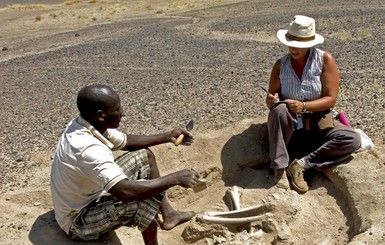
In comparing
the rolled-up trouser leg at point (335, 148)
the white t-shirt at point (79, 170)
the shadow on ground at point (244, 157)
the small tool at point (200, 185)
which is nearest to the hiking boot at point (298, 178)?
the rolled-up trouser leg at point (335, 148)

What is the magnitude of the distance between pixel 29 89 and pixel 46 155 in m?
4.44

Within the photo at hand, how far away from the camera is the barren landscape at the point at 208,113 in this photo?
4574mm

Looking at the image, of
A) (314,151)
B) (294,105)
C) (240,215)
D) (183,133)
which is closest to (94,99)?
(183,133)

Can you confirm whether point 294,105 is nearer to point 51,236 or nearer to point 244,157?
point 244,157

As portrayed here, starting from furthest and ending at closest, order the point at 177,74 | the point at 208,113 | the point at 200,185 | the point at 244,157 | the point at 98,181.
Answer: the point at 177,74
the point at 208,113
the point at 244,157
the point at 200,185
the point at 98,181

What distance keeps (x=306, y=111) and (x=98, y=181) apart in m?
2.20

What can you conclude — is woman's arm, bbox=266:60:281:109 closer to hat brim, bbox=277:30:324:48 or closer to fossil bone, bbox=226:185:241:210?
hat brim, bbox=277:30:324:48

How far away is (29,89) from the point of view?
10.5 meters

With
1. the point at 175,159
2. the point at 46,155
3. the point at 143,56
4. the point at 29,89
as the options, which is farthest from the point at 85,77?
the point at 175,159

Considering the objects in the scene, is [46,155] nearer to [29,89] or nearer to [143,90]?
[143,90]

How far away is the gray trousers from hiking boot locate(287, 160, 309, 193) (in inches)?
2.6

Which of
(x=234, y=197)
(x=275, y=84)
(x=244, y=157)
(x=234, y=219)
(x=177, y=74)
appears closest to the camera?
(x=234, y=219)

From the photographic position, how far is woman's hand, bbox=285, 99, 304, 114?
488 cm

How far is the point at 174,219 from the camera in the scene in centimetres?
471
